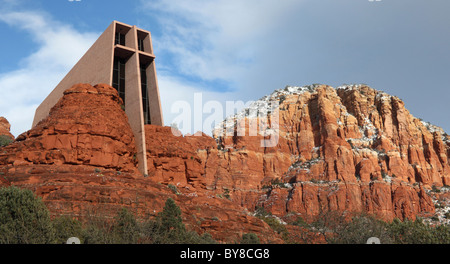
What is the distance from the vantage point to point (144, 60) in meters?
43.0

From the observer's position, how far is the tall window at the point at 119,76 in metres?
41.0

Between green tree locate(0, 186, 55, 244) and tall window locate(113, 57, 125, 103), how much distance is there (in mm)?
21949

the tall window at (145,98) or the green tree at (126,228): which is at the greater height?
the tall window at (145,98)

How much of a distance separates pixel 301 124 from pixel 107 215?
77.0 m

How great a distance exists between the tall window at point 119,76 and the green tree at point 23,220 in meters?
21.9

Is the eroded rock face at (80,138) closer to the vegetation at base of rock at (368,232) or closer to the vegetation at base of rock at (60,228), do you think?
the vegetation at base of rock at (60,228)

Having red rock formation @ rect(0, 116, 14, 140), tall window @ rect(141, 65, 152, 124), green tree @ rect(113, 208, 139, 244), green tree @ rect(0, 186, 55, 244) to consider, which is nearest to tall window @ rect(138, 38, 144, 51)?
tall window @ rect(141, 65, 152, 124)

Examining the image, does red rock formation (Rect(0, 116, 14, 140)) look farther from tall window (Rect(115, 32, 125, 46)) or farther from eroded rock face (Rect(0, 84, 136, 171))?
eroded rock face (Rect(0, 84, 136, 171))

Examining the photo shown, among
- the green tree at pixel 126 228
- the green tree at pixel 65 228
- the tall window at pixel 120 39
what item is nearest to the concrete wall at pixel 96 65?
the tall window at pixel 120 39

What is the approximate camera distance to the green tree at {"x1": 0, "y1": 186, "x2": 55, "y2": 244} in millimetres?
17625

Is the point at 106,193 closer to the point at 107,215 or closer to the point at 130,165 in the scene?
the point at 107,215

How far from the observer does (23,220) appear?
727 inches

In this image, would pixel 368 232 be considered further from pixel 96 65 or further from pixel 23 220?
pixel 96 65
